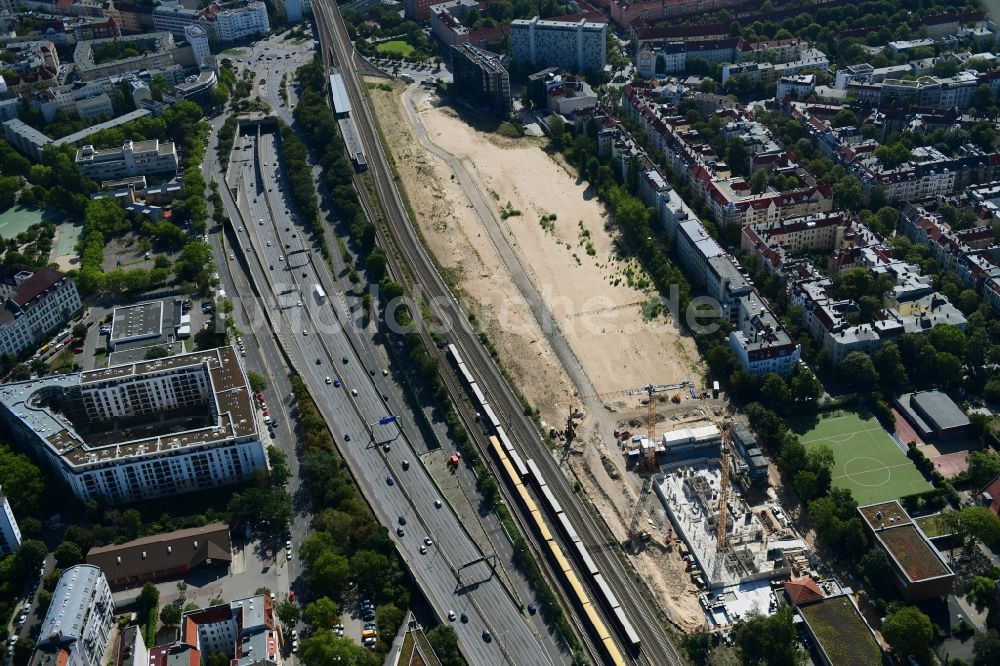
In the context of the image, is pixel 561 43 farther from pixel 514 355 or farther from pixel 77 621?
pixel 77 621

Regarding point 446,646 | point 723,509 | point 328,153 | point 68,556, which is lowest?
point 446,646

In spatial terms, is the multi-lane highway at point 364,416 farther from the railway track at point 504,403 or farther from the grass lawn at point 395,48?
the grass lawn at point 395,48

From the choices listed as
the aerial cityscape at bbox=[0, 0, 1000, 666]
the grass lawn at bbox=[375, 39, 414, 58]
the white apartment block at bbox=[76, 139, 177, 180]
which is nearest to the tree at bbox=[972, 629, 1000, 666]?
the aerial cityscape at bbox=[0, 0, 1000, 666]

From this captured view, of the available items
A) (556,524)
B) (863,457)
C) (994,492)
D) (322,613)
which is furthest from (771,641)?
(322,613)

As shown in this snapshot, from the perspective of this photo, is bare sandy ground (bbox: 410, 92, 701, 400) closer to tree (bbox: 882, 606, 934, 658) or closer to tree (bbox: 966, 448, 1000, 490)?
tree (bbox: 966, 448, 1000, 490)

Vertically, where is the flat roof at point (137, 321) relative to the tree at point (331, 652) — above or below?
above

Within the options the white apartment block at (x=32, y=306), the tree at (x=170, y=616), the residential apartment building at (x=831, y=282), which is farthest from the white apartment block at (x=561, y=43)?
the tree at (x=170, y=616)

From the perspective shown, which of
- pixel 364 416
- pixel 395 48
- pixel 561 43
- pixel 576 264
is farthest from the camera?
pixel 395 48
